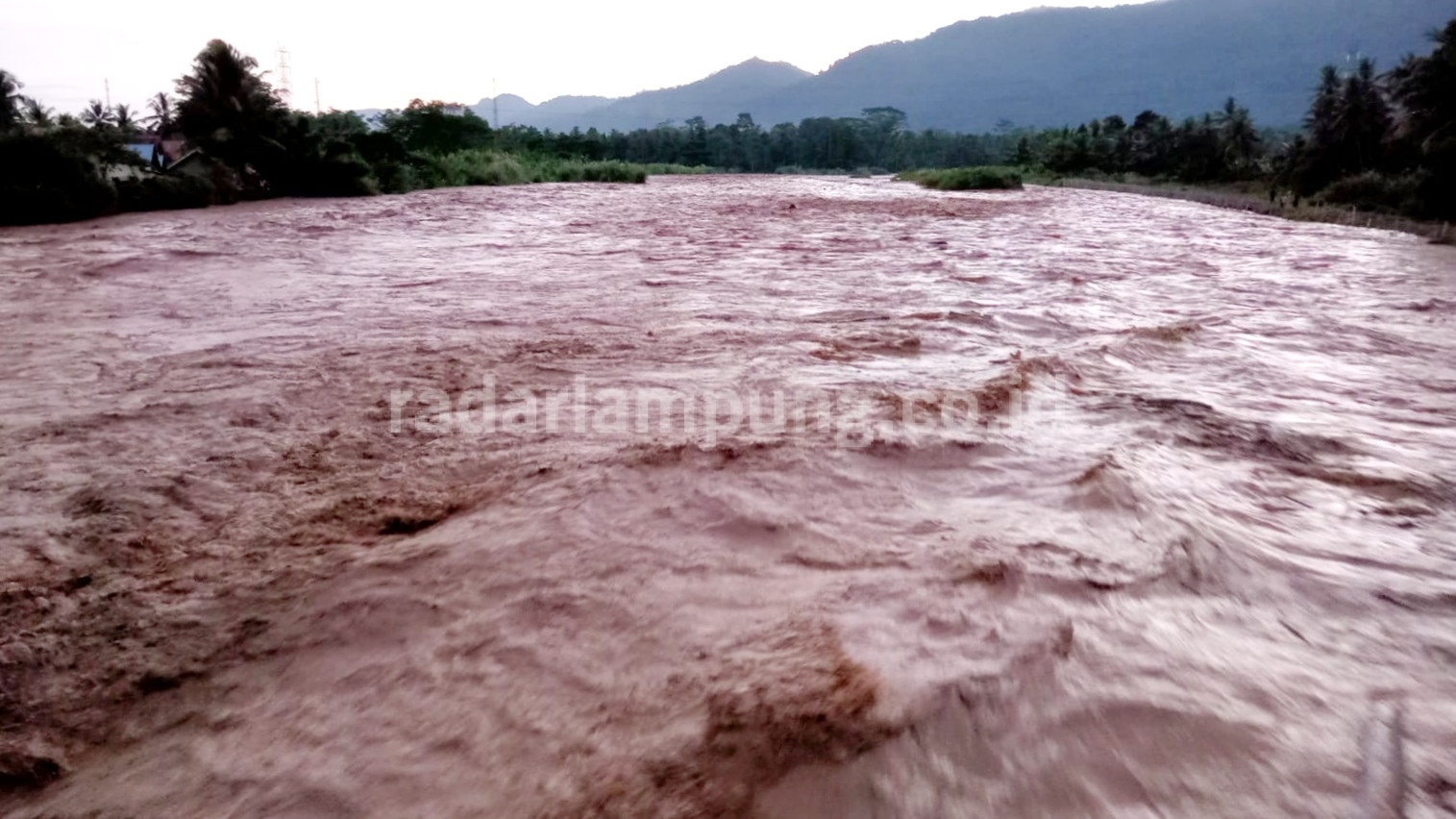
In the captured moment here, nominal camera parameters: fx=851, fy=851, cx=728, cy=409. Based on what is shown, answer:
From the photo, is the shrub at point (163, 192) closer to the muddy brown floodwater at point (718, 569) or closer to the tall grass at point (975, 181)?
the muddy brown floodwater at point (718, 569)

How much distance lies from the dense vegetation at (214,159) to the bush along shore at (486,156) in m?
0.03

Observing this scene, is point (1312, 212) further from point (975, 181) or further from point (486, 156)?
point (486, 156)

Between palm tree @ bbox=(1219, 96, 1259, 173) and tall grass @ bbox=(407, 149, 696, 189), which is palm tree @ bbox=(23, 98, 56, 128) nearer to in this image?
tall grass @ bbox=(407, 149, 696, 189)

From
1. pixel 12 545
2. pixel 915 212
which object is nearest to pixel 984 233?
pixel 915 212

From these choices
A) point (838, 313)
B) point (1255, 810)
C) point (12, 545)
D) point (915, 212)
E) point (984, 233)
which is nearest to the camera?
point (1255, 810)

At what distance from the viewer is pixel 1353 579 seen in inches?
86.4

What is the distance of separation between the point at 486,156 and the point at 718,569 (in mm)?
28419

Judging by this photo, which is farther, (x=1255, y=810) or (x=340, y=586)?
(x=340, y=586)

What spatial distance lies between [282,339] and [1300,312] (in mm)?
6560

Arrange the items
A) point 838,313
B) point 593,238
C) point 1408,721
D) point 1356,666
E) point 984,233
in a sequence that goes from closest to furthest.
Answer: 1. point 1408,721
2. point 1356,666
3. point 838,313
4. point 593,238
5. point 984,233

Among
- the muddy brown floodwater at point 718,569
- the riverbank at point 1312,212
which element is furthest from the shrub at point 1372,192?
the muddy brown floodwater at point 718,569

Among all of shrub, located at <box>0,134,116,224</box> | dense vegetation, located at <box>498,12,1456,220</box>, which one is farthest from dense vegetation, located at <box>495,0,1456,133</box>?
shrub, located at <box>0,134,116,224</box>

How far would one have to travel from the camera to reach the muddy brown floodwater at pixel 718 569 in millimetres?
1561

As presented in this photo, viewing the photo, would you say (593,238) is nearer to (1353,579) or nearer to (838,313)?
(838,313)
